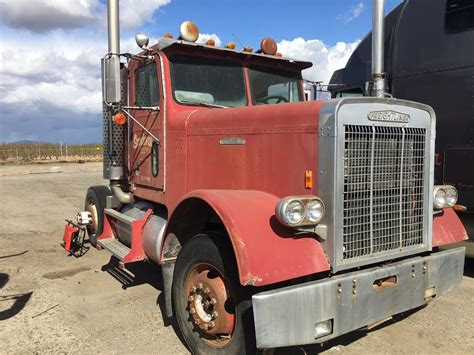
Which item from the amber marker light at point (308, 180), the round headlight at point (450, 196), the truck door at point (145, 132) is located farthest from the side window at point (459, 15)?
the truck door at point (145, 132)

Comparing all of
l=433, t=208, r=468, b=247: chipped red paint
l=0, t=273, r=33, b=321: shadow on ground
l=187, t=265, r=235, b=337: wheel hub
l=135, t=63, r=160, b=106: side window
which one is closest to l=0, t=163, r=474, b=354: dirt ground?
l=0, t=273, r=33, b=321: shadow on ground

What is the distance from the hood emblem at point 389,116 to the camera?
3.17 meters

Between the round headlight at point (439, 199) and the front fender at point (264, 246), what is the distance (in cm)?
141

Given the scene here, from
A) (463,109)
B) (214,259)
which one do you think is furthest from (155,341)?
(463,109)

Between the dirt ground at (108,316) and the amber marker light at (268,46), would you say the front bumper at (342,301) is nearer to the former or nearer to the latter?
the dirt ground at (108,316)

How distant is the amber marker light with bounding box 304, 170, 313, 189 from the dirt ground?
55.3 inches

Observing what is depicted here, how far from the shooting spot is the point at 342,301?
2.90 meters

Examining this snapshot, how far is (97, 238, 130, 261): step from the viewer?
4.98 meters

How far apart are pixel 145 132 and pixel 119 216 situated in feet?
3.87

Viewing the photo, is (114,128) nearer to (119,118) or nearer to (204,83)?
(119,118)

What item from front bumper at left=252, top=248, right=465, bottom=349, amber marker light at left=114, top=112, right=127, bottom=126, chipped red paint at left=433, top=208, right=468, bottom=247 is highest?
amber marker light at left=114, top=112, right=127, bottom=126

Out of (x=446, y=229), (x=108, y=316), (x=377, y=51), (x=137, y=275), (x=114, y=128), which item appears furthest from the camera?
(x=377, y=51)

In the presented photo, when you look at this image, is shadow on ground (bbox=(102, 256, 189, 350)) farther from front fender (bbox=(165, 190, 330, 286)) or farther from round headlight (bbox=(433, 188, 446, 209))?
round headlight (bbox=(433, 188, 446, 209))

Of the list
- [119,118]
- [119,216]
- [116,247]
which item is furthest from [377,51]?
[116,247]
